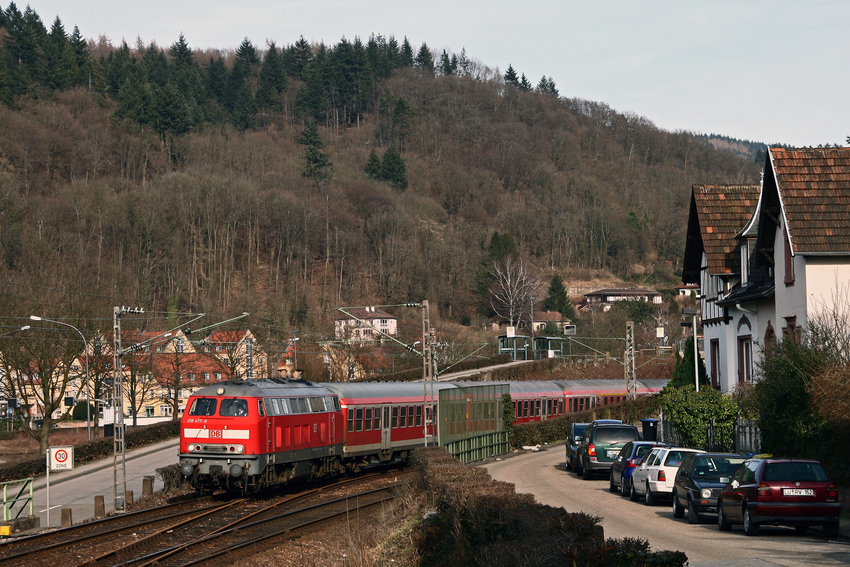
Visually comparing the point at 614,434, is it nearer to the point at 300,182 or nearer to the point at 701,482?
the point at 701,482

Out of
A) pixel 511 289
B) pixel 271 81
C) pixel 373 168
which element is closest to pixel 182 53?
pixel 271 81

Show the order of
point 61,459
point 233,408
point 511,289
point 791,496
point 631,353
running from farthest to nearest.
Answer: point 511,289, point 631,353, point 61,459, point 233,408, point 791,496

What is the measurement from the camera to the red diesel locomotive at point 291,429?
25.3 m

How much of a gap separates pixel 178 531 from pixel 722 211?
78.2ft

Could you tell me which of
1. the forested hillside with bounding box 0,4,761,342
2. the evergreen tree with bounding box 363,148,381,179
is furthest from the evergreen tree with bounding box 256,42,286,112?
the evergreen tree with bounding box 363,148,381,179

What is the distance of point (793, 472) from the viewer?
1623cm

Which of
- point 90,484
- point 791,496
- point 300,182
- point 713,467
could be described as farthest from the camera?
point 300,182

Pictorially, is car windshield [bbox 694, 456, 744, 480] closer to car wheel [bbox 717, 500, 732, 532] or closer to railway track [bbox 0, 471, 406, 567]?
car wheel [bbox 717, 500, 732, 532]

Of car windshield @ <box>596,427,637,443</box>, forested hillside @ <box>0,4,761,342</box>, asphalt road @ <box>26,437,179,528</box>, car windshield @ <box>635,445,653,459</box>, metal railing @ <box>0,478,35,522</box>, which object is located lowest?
asphalt road @ <box>26,437,179,528</box>

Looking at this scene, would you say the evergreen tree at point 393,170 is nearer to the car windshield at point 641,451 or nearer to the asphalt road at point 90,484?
the asphalt road at point 90,484

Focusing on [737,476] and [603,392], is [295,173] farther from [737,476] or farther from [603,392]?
[737,476]

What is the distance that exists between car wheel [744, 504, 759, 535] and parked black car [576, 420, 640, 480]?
14.5 meters

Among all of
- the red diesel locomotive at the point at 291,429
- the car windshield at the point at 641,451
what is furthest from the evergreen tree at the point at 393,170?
the car windshield at the point at 641,451

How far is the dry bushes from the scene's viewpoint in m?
7.77
